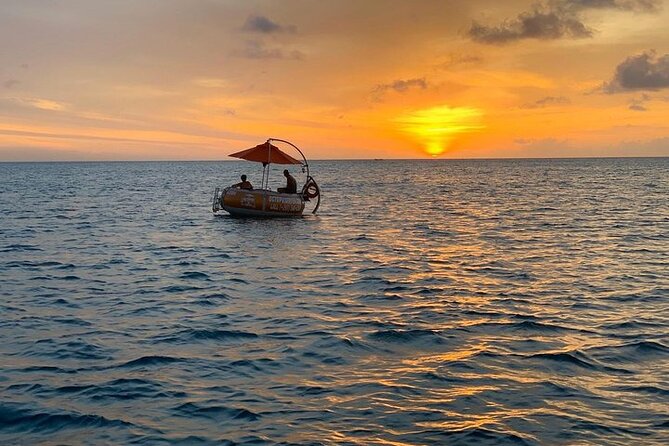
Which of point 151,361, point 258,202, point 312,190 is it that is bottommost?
point 151,361

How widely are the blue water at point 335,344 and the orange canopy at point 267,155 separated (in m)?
8.75

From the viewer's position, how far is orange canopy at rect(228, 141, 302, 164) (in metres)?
33.2

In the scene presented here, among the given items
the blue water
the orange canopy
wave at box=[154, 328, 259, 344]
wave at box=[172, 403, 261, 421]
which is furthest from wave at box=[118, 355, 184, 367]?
the orange canopy

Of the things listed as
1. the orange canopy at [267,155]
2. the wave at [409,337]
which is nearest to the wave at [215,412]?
the wave at [409,337]

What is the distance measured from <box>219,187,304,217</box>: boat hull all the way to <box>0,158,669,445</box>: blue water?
29.1 ft

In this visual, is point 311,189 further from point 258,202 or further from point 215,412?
point 215,412

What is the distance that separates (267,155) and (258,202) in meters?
2.56

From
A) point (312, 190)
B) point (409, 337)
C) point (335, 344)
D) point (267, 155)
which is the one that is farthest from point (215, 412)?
point (312, 190)

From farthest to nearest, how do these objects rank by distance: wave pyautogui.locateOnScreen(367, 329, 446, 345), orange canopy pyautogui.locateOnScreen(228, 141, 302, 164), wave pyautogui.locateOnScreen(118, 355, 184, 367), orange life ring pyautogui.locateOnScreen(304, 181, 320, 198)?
orange life ring pyautogui.locateOnScreen(304, 181, 320, 198) → orange canopy pyautogui.locateOnScreen(228, 141, 302, 164) → wave pyautogui.locateOnScreen(367, 329, 446, 345) → wave pyautogui.locateOnScreen(118, 355, 184, 367)

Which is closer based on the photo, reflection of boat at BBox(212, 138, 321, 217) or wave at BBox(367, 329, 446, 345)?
wave at BBox(367, 329, 446, 345)

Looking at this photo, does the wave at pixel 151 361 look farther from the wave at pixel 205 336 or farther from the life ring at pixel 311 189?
the life ring at pixel 311 189

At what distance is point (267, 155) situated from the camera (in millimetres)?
33562

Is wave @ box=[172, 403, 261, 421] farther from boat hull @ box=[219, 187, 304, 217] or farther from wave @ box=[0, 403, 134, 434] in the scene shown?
boat hull @ box=[219, 187, 304, 217]

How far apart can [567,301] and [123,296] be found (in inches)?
423
